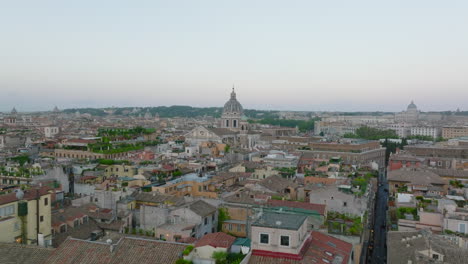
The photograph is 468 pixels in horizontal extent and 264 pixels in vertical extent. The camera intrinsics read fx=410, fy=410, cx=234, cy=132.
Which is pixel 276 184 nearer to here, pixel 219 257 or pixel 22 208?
pixel 219 257

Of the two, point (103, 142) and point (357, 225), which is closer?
point (357, 225)

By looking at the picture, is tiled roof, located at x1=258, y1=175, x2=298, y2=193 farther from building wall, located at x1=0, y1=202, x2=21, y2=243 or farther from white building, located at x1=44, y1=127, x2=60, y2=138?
white building, located at x1=44, y1=127, x2=60, y2=138

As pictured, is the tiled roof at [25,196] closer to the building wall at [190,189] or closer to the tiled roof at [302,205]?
the building wall at [190,189]

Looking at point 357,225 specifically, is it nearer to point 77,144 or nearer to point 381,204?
point 381,204

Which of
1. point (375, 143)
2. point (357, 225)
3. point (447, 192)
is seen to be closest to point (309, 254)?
point (357, 225)

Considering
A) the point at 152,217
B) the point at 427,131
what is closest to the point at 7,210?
the point at 152,217

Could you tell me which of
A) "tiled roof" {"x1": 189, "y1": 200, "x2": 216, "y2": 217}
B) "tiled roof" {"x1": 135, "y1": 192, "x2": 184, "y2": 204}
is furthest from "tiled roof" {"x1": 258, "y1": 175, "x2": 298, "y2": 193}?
"tiled roof" {"x1": 135, "y1": 192, "x2": 184, "y2": 204}

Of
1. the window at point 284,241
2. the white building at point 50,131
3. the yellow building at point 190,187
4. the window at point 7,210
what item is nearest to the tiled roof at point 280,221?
the window at point 284,241
